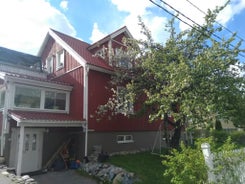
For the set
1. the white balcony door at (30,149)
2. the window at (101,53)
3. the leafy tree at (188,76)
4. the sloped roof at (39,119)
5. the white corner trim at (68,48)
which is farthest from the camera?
the window at (101,53)

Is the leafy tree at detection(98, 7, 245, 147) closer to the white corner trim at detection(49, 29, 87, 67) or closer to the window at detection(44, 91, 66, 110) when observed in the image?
the white corner trim at detection(49, 29, 87, 67)

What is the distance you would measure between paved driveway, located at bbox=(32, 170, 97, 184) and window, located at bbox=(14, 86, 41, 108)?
13.2 feet

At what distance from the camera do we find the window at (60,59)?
16680mm

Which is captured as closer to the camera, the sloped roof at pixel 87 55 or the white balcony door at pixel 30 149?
the white balcony door at pixel 30 149

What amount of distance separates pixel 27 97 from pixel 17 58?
9.18m

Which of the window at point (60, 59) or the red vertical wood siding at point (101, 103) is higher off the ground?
the window at point (60, 59)

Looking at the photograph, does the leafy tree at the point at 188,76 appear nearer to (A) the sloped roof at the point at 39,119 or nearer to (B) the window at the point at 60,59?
(A) the sloped roof at the point at 39,119

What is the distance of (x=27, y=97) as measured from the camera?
519 inches

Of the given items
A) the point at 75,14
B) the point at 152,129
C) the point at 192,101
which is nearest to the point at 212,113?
the point at 192,101

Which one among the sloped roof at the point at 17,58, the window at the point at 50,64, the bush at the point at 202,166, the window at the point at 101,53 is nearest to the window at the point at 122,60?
the window at the point at 101,53

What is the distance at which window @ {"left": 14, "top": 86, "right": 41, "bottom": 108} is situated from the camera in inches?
504

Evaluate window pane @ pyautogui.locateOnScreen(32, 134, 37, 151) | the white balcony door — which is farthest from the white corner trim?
window pane @ pyautogui.locateOnScreen(32, 134, 37, 151)

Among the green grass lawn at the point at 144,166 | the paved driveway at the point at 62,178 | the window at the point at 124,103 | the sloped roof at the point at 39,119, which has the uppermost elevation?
the window at the point at 124,103

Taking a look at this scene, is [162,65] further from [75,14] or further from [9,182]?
[9,182]
